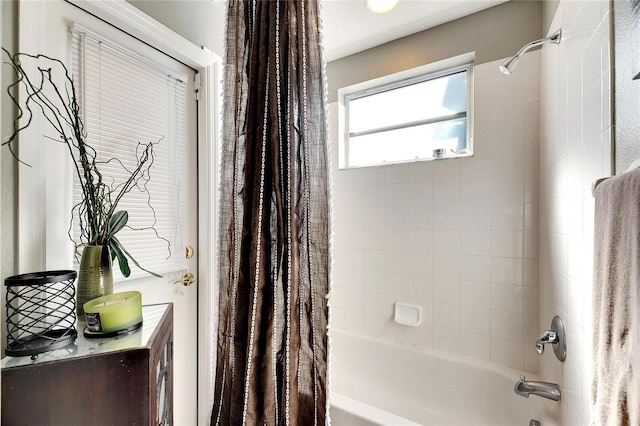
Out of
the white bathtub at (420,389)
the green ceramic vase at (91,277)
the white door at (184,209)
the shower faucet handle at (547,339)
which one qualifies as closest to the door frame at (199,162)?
the white door at (184,209)

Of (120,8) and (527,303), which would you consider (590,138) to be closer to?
(527,303)

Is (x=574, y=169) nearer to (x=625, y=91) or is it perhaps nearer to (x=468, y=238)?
(x=625, y=91)

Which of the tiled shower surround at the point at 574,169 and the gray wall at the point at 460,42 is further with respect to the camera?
the gray wall at the point at 460,42

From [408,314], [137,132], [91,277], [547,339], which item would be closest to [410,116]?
[408,314]

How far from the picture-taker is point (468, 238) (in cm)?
173

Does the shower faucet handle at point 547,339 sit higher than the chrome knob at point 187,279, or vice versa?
the chrome knob at point 187,279

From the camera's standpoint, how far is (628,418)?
0.47 metres

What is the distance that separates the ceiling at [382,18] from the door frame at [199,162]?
741 mm

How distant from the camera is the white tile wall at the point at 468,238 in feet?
5.18

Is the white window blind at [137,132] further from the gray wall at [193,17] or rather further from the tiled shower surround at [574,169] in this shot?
the tiled shower surround at [574,169]

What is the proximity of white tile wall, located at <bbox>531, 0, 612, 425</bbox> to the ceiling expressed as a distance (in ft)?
1.74

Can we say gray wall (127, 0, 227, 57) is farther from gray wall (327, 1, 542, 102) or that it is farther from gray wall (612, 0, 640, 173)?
gray wall (612, 0, 640, 173)

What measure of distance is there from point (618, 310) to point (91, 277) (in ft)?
4.00

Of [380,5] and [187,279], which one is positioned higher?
[380,5]
